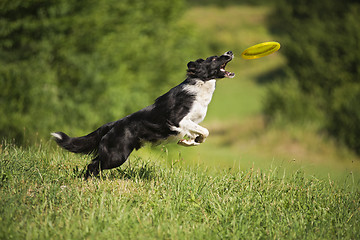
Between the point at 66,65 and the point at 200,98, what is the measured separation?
31.8 feet

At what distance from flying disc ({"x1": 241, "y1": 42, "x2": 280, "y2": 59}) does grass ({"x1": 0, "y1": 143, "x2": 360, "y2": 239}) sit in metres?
1.77

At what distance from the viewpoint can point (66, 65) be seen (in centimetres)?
1416

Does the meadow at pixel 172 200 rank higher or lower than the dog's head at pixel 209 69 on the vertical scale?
lower

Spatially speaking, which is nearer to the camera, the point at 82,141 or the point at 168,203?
the point at 168,203

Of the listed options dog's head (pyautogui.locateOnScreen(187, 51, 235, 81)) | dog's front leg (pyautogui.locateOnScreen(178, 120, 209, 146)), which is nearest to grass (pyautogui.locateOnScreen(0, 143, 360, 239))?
dog's front leg (pyautogui.locateOnScreen(178, 120, 209, 146))

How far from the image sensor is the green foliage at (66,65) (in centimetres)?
1291

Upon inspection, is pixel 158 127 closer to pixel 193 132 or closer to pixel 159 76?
pixel 193 132

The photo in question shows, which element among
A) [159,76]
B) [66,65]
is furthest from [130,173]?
[159,76]

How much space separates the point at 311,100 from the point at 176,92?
17.3 m

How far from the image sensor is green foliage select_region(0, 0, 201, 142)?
12.9m

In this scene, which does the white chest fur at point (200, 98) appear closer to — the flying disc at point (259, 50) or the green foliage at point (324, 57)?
the flying disc at point (259, 50)

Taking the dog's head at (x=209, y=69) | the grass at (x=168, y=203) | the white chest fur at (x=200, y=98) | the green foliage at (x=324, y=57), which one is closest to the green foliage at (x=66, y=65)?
the grass at (x=168, y=203)

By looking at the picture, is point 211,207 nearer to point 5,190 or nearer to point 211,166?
point 211,166

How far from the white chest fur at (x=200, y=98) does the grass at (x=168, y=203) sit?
32.7 inches
